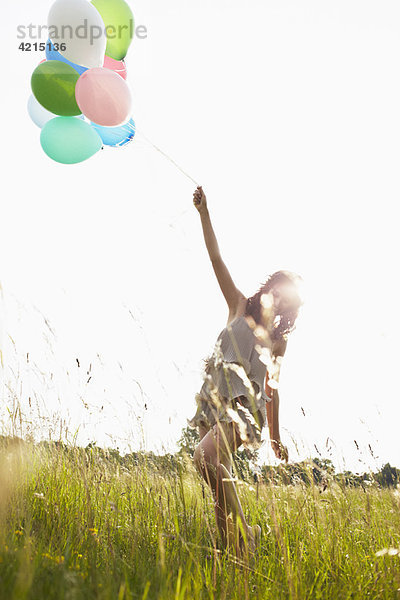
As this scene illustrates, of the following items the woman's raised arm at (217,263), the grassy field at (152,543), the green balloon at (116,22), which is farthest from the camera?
the green balloon at (116,22)

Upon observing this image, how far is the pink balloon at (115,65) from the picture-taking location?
274cm

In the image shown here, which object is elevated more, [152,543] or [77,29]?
[77,29]

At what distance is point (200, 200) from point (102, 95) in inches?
29.6

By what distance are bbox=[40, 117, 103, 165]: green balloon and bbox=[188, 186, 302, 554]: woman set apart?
74 centimetres

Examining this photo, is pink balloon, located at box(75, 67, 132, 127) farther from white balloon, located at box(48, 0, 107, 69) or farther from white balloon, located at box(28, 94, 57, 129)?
white balloon, located at box(28, 94, 57, 129)

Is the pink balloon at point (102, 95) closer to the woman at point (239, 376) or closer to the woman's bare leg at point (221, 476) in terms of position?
the woman at point (239, 376)

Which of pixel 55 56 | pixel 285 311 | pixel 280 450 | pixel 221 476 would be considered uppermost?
pixel 55 56

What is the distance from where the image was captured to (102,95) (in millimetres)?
2295

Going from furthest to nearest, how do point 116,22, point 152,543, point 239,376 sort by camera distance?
point 116,22
point 239,376
point 152,543

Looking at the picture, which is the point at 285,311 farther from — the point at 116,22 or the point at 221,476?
the point at 116,22

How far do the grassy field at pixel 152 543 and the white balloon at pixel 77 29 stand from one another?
208 centimetres

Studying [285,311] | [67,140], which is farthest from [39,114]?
[285,311]

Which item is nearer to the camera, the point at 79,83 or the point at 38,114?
the point at 79,83

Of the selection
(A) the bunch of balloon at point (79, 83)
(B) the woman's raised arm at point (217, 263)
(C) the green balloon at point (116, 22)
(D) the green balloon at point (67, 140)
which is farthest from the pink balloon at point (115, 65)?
(B) the woman's raised arm at point (217, 263)
